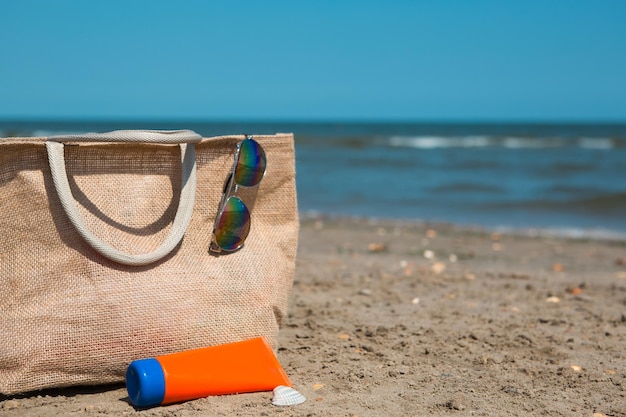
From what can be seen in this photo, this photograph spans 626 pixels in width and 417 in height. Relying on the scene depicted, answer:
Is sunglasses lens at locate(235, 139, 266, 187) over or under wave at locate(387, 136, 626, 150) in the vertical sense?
over

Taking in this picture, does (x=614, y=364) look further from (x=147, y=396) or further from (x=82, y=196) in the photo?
(x=82, y=196)

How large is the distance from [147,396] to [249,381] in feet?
1.06

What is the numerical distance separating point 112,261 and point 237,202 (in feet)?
1.53

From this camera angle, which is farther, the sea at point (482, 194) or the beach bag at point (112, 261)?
the sea at point (482, 194)

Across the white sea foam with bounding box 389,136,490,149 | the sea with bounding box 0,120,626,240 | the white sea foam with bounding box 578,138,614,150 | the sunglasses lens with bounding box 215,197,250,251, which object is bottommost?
the sea with bounding box 0,120,626,240

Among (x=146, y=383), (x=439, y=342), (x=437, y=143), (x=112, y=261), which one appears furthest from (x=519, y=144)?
(x=146, y=383)

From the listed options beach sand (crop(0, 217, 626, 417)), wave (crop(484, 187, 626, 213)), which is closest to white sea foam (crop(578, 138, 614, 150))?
wave (crop(484, 187, 626, 213))

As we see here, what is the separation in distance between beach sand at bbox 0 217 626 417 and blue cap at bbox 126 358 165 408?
43 millimetres

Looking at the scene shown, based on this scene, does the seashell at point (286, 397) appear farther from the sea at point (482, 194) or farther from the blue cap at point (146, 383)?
Answer: the sea at point (482, 194)

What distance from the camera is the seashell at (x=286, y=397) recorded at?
2041 mm

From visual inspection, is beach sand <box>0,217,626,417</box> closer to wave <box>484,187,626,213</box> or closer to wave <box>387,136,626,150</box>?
wave <box>484,187,626,213</box>

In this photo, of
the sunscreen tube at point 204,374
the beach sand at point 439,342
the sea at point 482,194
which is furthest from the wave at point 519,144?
the sunscreen tube at point 204,374

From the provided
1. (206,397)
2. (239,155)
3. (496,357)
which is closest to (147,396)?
(206,397)

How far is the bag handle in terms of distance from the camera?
1.98m
